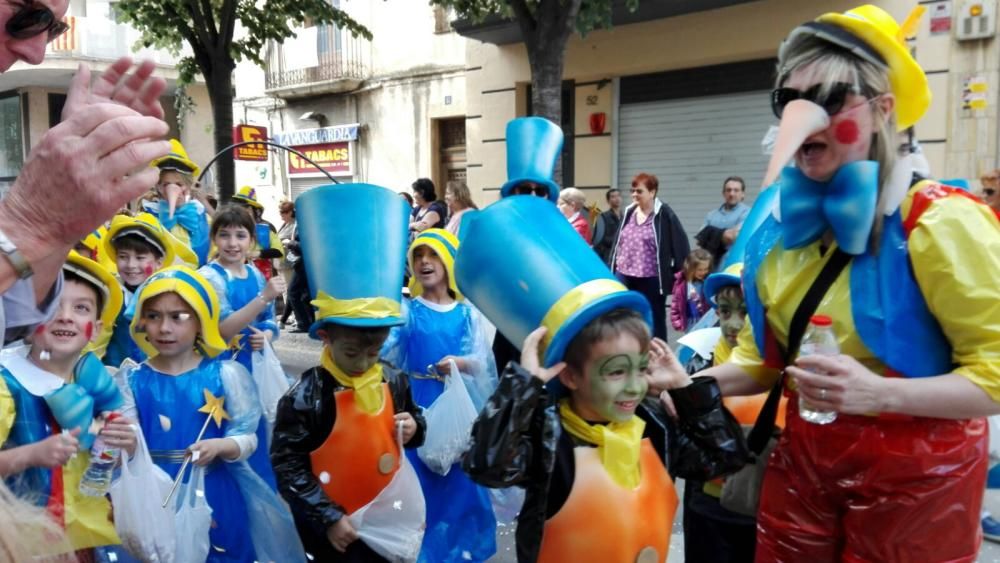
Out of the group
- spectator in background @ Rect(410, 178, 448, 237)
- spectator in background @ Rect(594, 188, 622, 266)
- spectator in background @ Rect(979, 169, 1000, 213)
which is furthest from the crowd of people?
spectator in background @ Rect(410, 178, 448, 237)

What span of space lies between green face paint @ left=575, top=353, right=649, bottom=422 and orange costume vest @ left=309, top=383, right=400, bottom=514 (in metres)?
1.09

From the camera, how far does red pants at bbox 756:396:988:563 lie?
5.84 ft

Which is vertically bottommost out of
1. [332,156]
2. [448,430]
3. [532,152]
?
[448,430]

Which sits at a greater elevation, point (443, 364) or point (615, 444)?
point (615, 444)

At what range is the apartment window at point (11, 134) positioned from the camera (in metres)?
24.0

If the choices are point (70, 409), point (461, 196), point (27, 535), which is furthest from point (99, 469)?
Answer: point (461, 196)

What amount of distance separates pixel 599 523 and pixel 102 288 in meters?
2.14

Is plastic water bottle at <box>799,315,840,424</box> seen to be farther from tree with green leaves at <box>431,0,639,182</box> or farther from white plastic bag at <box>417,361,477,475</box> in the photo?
tree with green leaves at <box>431,0,639,182</box>

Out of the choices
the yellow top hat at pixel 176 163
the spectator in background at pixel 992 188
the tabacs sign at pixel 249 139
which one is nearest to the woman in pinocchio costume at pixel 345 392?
the yellow top hat at pixel 176 163

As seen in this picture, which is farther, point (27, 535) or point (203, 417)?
point (203, 417)

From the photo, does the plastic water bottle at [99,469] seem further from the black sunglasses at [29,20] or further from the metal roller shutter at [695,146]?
the metal roller shutter at [695,146]

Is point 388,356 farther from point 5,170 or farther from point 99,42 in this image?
point 5,170

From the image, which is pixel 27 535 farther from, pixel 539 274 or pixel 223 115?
pixel 223 115

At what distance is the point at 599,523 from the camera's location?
6.77 ft
